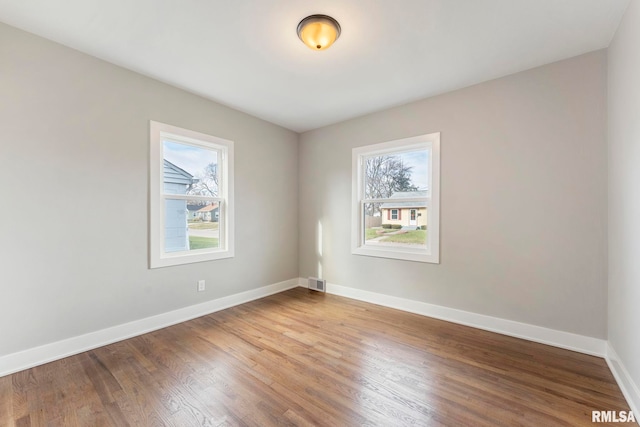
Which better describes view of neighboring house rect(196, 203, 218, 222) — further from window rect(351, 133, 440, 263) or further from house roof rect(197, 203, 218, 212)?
window rect(351, 133, 440, 263)

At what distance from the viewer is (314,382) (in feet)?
6.49

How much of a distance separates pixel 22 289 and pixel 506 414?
3.59 m

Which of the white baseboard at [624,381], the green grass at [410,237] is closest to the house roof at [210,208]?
the green grass at [410,237]

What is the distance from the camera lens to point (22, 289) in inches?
84.1

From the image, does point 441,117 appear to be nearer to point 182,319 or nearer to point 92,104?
point 92,104

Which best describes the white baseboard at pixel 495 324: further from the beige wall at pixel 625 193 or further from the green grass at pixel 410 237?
the green grass at pixel 410 237

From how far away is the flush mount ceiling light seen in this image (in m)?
1.97

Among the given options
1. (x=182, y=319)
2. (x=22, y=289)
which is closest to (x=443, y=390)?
(x=182, y=319)

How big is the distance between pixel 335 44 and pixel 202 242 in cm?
267

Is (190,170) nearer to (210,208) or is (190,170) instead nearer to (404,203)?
(210,208)

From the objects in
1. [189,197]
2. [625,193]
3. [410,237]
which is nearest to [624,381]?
[625,193]

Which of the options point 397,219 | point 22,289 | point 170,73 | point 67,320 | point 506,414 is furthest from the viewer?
point 397,219

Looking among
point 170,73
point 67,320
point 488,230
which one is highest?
point 170,73

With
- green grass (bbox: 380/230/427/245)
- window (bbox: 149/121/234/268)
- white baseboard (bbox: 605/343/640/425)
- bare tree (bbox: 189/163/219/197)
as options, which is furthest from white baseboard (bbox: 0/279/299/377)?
white baseboard (bbox: 605/343/640/425)
